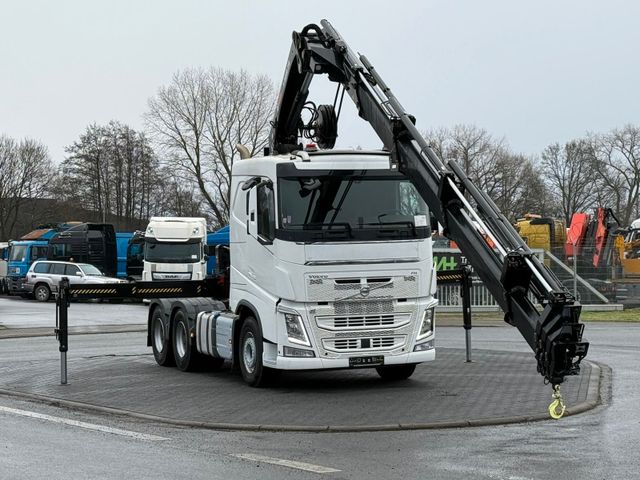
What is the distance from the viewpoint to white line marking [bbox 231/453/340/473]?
8203 millimetres

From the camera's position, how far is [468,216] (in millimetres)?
9430

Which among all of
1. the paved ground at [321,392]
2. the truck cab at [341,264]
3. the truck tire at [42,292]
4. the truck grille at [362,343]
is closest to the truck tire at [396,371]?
the paved ground at [321,392]

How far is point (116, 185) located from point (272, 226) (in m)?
67.0

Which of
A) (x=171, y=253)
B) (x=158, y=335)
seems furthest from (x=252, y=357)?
(x=171, y=253)

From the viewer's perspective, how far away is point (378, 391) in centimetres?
1301

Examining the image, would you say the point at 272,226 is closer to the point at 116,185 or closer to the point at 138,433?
the point at 138,433

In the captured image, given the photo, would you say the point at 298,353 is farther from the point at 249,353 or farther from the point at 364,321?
the point at 249,353

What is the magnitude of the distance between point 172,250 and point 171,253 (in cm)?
14

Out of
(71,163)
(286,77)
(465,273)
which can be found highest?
(71,163)

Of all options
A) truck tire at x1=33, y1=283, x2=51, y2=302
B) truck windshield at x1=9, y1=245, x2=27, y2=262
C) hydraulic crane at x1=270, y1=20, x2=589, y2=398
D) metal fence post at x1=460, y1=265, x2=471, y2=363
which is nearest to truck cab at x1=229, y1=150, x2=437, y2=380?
hydraulic crane at x1=270, y1=20, x2=589, y2=398

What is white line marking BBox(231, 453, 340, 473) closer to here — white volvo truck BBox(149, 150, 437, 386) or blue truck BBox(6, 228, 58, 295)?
white volvo truck BBox(149, 150, 437, 386)

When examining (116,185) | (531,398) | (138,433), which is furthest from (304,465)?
(116,185)

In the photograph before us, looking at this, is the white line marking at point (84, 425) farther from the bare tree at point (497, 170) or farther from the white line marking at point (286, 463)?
the bare tree at point (497, 170)

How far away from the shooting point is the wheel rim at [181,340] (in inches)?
624
